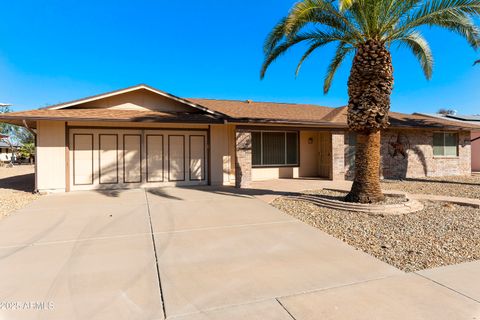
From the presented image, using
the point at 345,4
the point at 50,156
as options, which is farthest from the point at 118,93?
the point at 345,4

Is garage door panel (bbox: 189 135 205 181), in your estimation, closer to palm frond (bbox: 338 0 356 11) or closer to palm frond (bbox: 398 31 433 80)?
palm frond (bbox: 338 0 356 11)

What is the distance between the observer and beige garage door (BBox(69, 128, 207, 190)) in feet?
36.5

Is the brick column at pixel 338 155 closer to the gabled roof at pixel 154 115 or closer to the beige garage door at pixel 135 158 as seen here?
the gabled roof at pixel 154 115

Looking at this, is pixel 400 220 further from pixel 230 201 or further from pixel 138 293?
pixel 138 293

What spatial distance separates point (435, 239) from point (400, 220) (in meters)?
1.39

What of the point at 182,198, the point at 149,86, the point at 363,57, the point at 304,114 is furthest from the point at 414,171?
the point at 149,86

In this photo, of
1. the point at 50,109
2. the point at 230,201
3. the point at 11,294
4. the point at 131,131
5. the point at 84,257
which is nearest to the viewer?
the point at 11,294

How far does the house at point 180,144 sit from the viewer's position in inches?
420

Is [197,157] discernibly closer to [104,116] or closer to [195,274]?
[104,116]

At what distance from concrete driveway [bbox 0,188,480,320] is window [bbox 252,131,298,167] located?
7.81 m

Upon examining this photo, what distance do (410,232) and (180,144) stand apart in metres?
9.28

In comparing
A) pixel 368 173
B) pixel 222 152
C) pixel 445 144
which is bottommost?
pixel 368 173

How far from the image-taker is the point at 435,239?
17.4 feet

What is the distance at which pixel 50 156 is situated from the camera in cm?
1060
